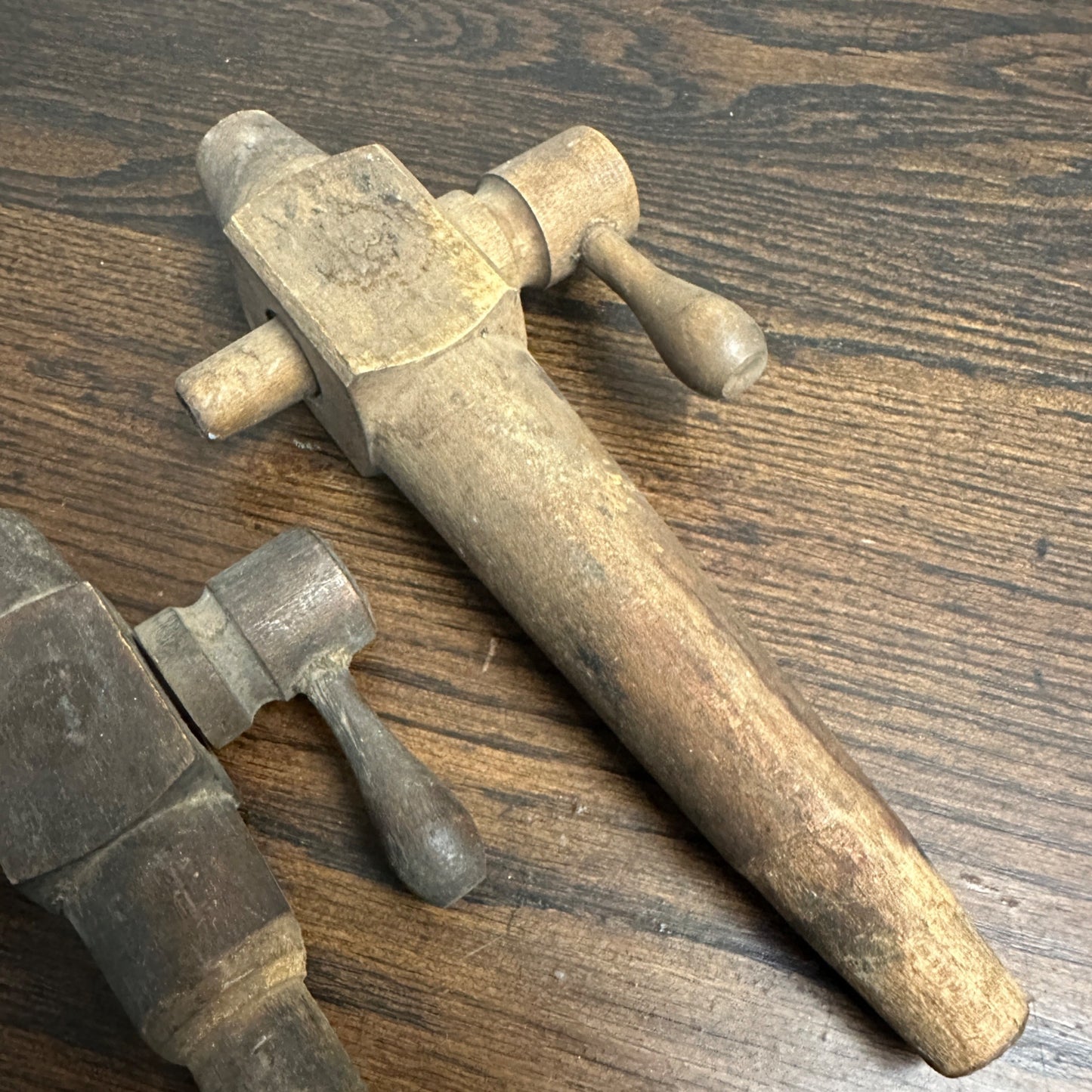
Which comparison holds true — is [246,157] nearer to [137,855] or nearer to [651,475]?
[651,475]

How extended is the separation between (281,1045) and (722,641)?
A: 0.44 m

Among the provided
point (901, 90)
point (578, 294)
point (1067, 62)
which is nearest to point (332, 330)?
point (578, 294)

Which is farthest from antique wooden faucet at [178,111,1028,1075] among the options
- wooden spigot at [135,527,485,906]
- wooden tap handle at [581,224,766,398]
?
wooden spigot at [135,527,485,906]

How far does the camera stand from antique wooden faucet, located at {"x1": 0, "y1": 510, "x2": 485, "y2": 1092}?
825 mm

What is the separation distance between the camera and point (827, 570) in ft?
3.51

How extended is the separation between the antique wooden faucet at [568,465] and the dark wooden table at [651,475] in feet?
0.33

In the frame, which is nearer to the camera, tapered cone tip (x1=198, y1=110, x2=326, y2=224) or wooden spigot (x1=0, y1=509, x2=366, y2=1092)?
wooden spigot (x1=0, y1=509, x2=366, y2=1092)

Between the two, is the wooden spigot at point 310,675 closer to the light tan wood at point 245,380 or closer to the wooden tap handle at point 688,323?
the light tan wood at point 245,380

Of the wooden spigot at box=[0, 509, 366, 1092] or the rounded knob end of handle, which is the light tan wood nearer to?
the wooden spigot at box=[0, 509, 366, 1092]

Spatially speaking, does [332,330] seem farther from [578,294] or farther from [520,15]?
[520,15]

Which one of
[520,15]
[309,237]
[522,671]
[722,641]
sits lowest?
[522,671]

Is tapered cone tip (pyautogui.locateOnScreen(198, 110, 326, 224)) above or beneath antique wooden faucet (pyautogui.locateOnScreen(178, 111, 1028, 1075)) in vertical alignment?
above

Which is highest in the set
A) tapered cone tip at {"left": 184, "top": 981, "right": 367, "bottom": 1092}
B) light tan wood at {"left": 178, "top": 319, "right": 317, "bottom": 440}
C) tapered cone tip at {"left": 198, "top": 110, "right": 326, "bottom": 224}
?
tapered cone tip at {"left": 198, "top": 110, "right": 326, "bottom": 224}

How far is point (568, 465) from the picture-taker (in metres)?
0.93
